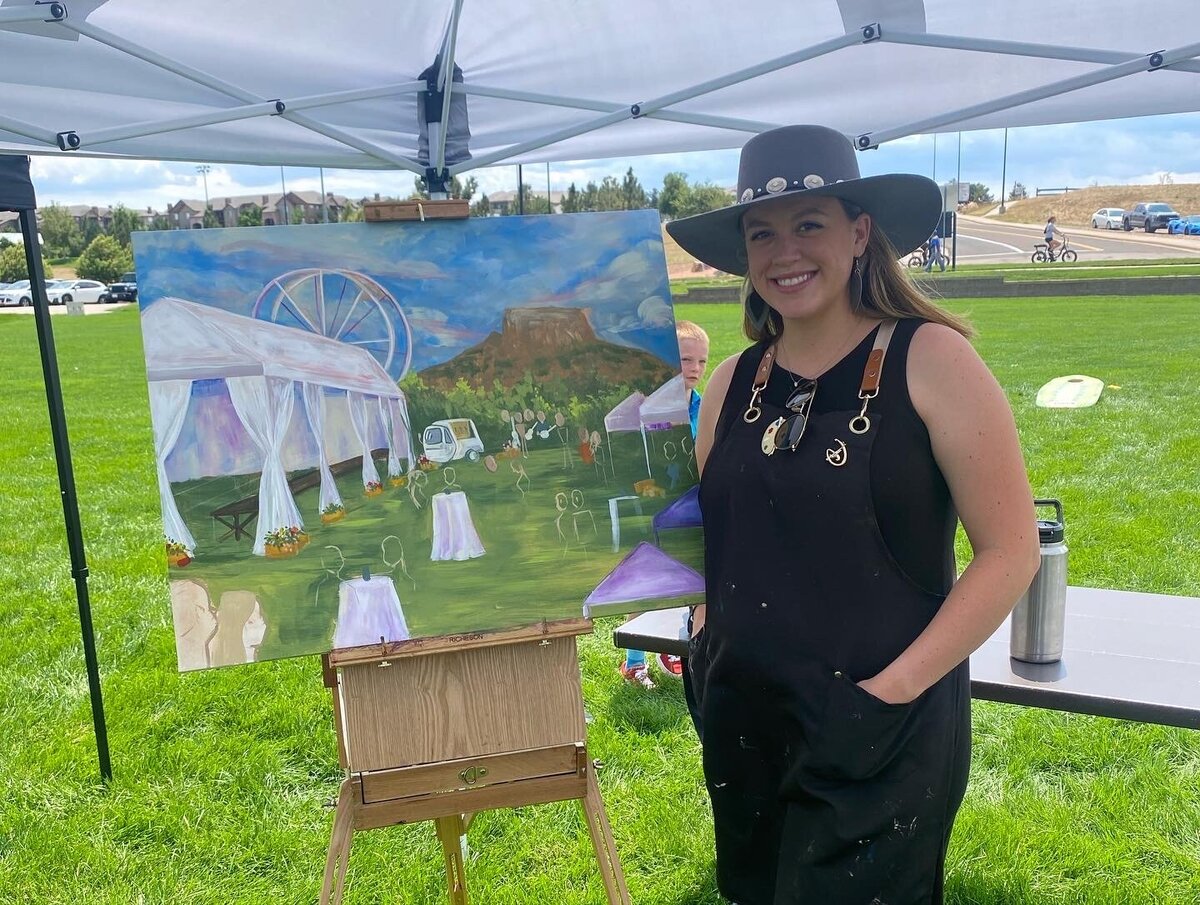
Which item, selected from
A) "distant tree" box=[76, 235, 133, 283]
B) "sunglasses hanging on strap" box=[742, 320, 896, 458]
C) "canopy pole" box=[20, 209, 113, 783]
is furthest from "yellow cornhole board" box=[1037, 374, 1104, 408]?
"distant tree" box=[76, 235, 133, 283]

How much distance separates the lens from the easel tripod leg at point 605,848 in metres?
1.93

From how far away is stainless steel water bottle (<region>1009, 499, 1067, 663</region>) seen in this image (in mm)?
2148

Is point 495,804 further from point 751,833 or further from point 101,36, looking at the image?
point 101,36

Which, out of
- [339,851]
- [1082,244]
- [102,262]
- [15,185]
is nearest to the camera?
[339,851]

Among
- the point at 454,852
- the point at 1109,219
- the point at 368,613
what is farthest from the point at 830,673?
the point at 1109,219

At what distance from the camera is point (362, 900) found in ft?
8.54

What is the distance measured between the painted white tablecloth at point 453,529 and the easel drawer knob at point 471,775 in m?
0.47

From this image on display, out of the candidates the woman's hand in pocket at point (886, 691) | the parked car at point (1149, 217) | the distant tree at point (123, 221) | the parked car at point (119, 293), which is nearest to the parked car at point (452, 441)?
the woman's hand in pocket at point (886, 691)

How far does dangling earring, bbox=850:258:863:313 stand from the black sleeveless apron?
4.7 inches

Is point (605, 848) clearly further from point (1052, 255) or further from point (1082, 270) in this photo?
point (1052, 255)

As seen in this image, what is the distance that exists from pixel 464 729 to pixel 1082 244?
4224 cm

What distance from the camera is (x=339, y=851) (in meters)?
1.84

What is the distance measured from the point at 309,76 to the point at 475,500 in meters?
1.95

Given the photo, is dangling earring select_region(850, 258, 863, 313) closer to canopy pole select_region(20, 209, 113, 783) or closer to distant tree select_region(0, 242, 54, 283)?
canopy pole select_region(20, 209, 113, 783)
